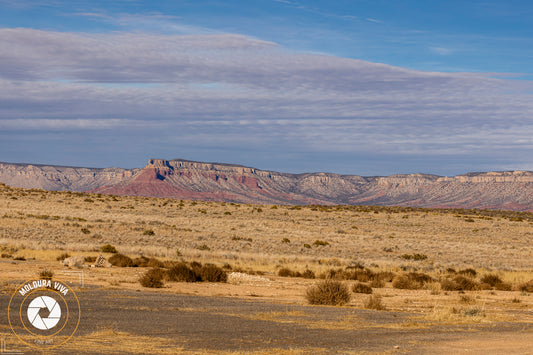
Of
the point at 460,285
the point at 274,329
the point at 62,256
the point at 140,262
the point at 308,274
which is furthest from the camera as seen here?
the point at 62,256

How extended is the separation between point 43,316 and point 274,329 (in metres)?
5.07

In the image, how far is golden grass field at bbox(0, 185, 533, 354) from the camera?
2280 centimetres

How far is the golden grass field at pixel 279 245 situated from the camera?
22.8 metres

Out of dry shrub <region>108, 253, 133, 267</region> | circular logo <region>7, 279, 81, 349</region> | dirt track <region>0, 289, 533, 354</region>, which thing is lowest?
dry shrub <region>108, 253, 133, 267</region>

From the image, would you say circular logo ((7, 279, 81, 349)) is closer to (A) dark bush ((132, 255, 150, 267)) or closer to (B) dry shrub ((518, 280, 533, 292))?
(A) dark bush ((132, 255, 150, 267))

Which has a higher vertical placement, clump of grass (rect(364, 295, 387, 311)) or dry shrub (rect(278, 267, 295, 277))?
clump of grass (rect(364, 295, 387, 311))

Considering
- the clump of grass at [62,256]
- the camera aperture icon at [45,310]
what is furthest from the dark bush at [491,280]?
the camera aperture icon at [45,310]

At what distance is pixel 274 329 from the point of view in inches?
559

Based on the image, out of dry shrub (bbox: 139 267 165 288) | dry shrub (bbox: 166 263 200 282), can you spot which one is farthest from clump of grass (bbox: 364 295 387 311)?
dry shrub (bbox: 166 263 200 282)

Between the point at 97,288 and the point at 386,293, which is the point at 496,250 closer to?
the point at 386,293

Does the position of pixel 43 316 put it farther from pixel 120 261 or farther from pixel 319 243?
pixel 319 243

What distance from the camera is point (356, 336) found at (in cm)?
1364

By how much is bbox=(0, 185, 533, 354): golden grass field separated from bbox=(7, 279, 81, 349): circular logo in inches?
32.1

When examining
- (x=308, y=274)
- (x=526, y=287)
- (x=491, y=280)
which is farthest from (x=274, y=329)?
(x=491, y=280)
